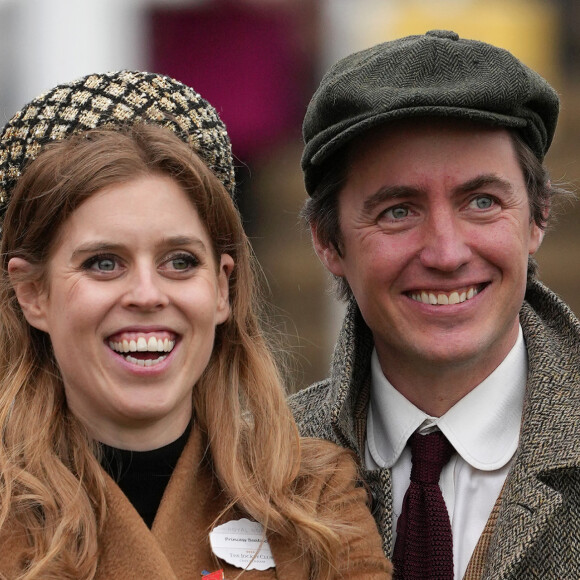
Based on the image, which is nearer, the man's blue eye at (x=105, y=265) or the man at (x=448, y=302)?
the man's blue eye at (x=105, y=265)

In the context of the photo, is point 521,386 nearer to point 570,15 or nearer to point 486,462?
point 486,462

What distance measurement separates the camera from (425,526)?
3584 millimetres

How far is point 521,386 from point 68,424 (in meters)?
1.26

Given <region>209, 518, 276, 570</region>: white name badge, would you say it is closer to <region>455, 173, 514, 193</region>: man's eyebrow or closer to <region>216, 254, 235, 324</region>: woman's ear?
<region>216, 254, 235, 324</region>: woman's ear

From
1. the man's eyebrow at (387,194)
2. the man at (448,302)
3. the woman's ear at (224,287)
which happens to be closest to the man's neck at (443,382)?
the man at (448,302)

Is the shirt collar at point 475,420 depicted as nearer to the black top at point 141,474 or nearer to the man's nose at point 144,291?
the black top at point 141,474

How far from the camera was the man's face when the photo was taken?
3734 mm

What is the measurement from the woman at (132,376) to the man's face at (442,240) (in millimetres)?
458

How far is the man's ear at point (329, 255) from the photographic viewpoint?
4156 mm

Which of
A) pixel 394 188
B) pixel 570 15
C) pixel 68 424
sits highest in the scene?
pixel 570 15

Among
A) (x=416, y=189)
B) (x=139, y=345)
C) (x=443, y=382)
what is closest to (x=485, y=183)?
(x=416, y=189)

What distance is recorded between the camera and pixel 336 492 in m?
3.47

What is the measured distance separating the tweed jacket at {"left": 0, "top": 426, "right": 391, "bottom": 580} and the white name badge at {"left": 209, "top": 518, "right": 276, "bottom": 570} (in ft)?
0.06

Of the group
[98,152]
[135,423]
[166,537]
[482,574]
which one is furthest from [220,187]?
[482,574]
